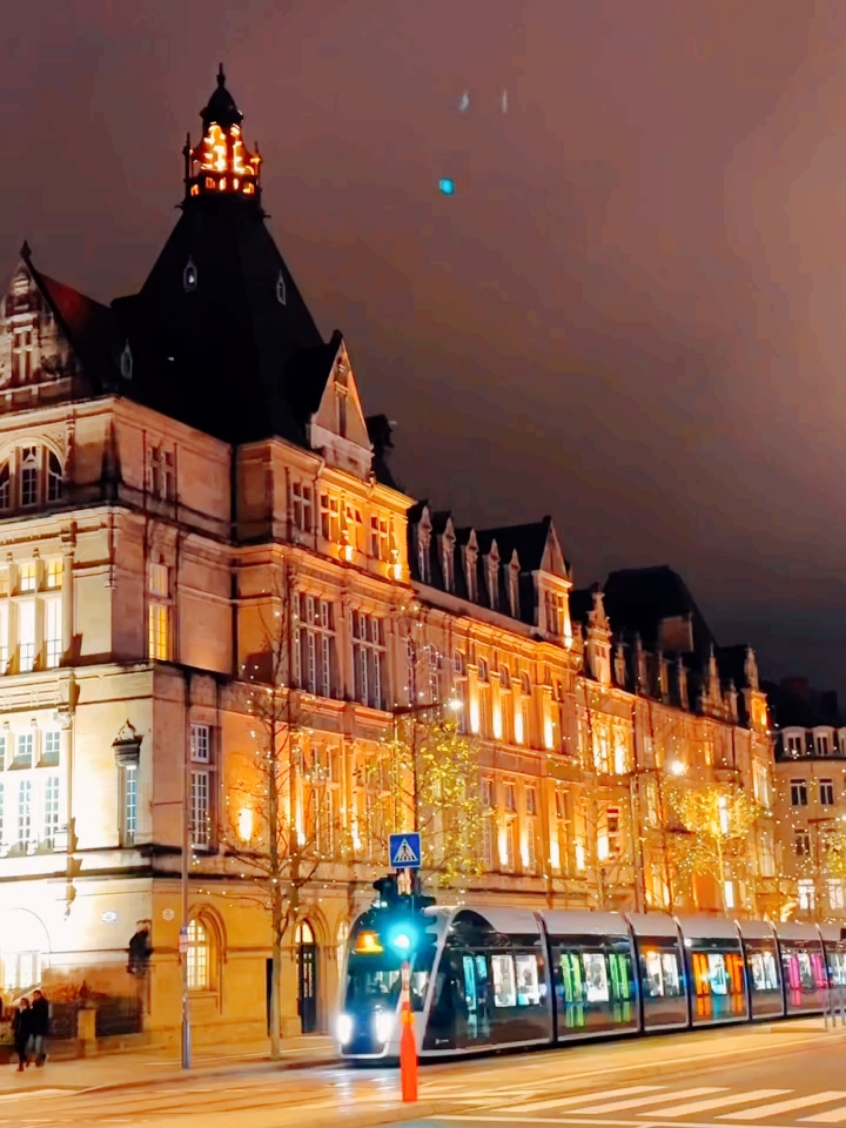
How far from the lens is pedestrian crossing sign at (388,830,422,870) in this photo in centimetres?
2720

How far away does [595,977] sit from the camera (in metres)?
44.5

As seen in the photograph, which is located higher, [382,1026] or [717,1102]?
[382,1026]

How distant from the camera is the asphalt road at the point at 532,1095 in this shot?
2303 centimetres

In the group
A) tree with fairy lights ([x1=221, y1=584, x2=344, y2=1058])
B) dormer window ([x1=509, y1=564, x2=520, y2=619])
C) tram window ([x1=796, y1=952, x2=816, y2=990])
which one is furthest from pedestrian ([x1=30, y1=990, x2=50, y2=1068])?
dormer window ([x1=509, y1=564, x2=520, y2=619])

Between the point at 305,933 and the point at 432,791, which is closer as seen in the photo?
the point at 305,933

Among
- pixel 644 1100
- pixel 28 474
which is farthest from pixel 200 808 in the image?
pixel 644 1100

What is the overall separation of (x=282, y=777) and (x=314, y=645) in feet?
19.6

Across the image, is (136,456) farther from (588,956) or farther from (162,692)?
(588,956)

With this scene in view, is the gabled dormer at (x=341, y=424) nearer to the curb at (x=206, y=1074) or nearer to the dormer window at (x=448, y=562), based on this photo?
the dormer window at (x=448, y=562)

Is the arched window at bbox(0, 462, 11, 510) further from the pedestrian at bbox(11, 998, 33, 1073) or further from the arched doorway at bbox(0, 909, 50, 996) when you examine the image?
the pedestrian at bbox(11, 998, 33, 1073)

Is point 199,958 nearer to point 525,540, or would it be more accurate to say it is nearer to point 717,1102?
point 717,1102

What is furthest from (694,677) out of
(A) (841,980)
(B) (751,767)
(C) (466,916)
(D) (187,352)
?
(C) (466,916)

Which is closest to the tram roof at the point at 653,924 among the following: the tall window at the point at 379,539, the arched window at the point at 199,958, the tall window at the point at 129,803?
the arched window at the point at 199,958

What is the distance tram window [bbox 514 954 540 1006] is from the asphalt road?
56.3 inches
